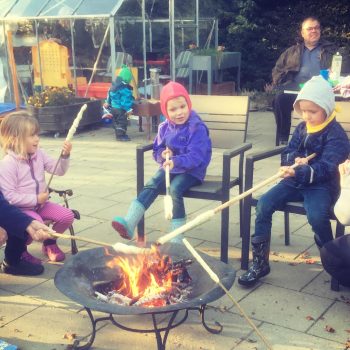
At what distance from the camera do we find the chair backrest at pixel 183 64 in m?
12.0

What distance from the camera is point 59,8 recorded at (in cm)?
1054

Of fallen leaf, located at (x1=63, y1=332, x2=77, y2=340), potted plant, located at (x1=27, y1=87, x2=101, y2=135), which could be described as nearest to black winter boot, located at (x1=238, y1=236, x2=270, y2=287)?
fallen leaf, located at (x1=63, y1=332, x2=77, y2=340)

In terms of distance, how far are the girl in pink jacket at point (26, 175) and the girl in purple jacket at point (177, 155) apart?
56 cm

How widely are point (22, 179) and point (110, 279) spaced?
134 centimetres

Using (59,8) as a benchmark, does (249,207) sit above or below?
below

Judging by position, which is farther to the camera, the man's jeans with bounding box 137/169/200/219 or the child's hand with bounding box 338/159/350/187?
the man's jeans with bounding box 137/169/200/219

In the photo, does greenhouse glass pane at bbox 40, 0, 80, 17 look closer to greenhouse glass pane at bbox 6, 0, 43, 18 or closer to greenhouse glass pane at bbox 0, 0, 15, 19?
greenhouse glass pane at bbox 6, 0, 43, 18

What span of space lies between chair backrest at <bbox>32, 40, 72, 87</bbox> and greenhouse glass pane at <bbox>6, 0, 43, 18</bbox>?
63 centimetres

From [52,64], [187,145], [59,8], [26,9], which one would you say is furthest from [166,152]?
[26,9]

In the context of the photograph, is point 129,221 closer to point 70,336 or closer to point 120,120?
point 70,336

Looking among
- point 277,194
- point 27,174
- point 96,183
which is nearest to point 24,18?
point 96,183

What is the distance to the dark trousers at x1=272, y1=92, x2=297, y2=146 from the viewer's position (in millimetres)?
7680

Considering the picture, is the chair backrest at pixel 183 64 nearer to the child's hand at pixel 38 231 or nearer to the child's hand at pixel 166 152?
the child's hand at pixel 166 152

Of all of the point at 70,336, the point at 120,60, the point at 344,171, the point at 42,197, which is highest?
the point at 120,60
